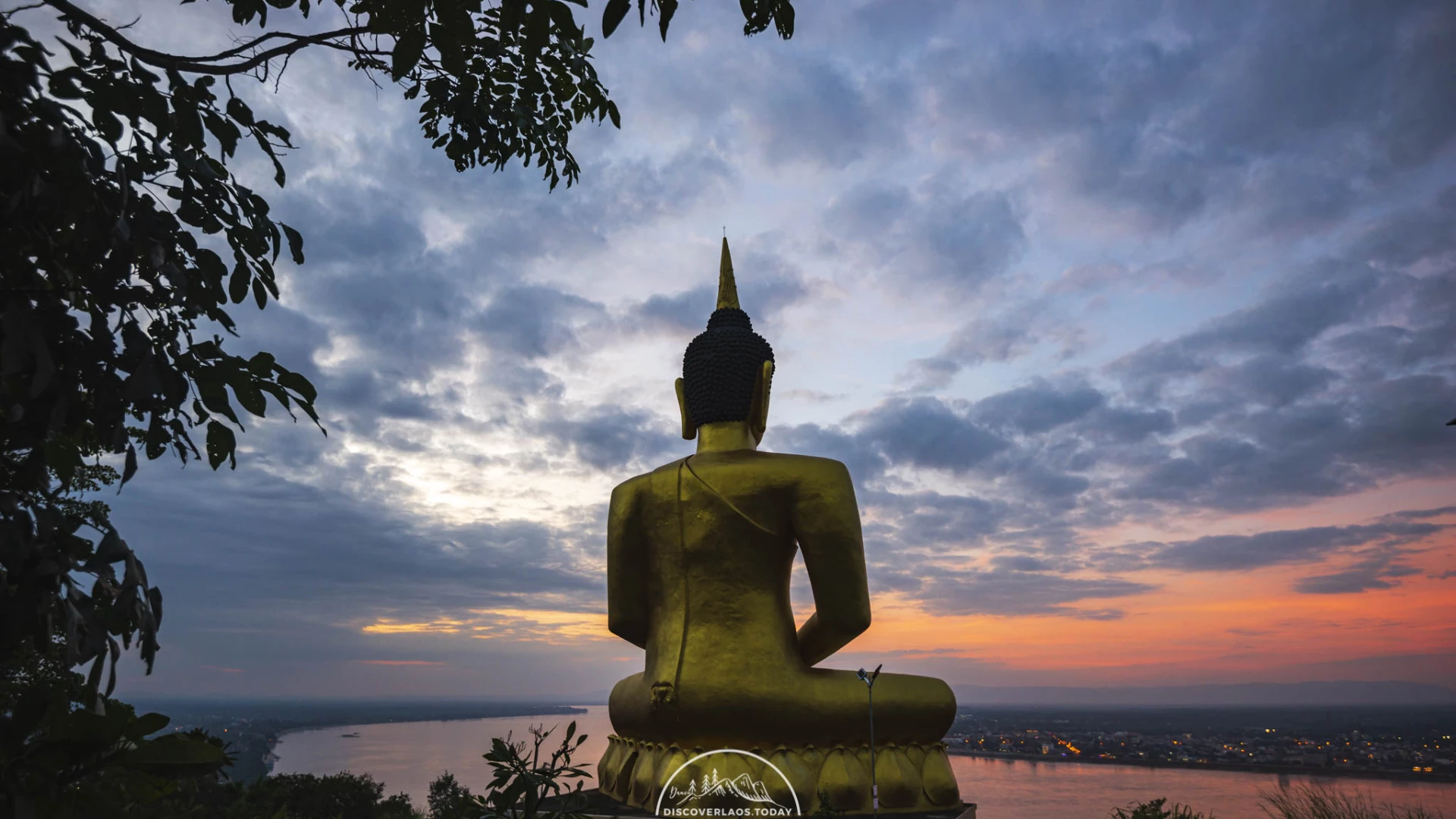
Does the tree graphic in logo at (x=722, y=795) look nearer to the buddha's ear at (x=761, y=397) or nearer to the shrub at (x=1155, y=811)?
the buddha's ear at (x=761, y=397)

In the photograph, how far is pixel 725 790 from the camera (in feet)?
20.9

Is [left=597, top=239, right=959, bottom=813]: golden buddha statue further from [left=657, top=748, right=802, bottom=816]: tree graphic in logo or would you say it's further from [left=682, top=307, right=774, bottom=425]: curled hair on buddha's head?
[left=682, top=307, right=774, bottom=425]: curled hair on buddha's head

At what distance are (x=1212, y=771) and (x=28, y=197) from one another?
2128 cm

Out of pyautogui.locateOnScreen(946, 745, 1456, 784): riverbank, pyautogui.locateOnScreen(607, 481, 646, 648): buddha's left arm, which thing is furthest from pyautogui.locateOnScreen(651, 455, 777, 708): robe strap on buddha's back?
pyautogui.locateOnScreen(946, 745, 1456, 784): riverbank

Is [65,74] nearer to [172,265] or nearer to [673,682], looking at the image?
[172,265]

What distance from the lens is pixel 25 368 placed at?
2.26 metres

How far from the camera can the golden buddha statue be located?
662 centimetres

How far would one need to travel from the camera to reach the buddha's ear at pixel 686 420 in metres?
8.22

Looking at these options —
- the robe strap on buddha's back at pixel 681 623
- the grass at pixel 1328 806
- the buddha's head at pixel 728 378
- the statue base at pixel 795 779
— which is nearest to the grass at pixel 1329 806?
the grass at pixel 1328 806

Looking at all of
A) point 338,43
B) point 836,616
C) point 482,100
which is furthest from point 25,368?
point 836,616

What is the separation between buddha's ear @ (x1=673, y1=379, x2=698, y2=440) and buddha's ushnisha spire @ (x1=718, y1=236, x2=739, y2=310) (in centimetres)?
94

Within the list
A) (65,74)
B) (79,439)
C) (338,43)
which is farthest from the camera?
(338,43)

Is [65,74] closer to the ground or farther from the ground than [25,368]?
farther from the ground

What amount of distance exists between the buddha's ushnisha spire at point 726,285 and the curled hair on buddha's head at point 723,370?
28cm
